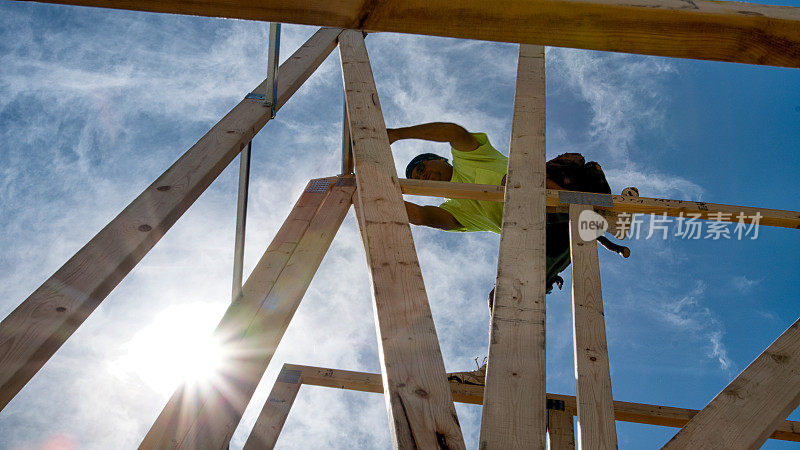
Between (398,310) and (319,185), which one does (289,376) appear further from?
(398,310)

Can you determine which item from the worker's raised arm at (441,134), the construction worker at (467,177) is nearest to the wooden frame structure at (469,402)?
the construction worker at (467,177)

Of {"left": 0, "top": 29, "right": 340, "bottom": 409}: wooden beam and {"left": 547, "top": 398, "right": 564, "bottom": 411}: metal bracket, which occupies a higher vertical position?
{"left": 547, "top": 398, "right": 564, "bottom": 411}: metal bracket

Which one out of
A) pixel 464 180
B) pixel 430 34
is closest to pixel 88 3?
pixel 430 34

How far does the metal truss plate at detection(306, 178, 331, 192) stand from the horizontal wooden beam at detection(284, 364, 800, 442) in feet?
4.87

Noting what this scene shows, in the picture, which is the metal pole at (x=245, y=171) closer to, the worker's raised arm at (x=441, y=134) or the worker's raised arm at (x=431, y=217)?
the worker's raised arm at (x=441, y=134)

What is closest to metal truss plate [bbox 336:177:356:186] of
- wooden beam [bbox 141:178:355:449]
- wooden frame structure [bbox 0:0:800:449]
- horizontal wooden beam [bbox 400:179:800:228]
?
horizontal wooden beam [bbox 400:179:800:228]

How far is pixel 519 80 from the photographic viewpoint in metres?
2.91

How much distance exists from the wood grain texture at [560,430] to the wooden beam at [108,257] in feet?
9.43

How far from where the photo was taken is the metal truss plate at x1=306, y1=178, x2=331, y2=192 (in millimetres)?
3900

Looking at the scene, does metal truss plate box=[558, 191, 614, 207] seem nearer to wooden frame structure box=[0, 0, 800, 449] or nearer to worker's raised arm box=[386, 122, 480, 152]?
wooden frame structure box=[0, 0, 800, 449]

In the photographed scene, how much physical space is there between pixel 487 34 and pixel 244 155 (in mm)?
1709

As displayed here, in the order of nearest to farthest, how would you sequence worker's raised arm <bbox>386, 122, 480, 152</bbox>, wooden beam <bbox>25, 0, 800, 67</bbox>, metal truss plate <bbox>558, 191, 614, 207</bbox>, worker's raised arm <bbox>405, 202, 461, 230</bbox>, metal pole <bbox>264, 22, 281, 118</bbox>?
wooden beam <bbox>25, 0, 800, 67</bbox>
metal pole <bbox>264, 22, 281, 118</bbox>
metal truss plate <bbox>558, 191, 614, 207</bbox>
worker's raised arm <bbox>386, 122, 480, 152</bbox>
worker's raised arm <bbox>405, 202, 461, 230</bbox>

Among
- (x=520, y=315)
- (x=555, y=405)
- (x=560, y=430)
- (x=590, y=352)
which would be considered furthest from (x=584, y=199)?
(x=520, y=315)

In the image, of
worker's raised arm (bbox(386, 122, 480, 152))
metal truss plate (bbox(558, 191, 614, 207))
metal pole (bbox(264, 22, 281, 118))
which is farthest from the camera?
worker's raised arm (bbox(386, 122, 480, 152))
